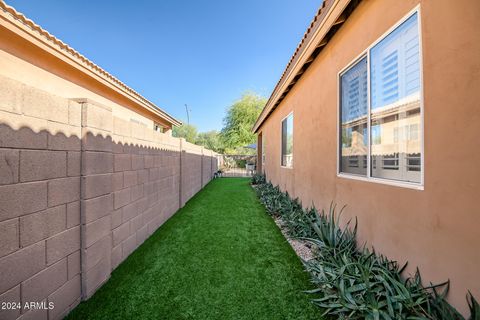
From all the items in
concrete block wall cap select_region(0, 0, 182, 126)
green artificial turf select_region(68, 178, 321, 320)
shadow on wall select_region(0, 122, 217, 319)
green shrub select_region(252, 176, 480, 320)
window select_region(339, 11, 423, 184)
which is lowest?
green artificial turf select_region(68, 178, 321, 320)

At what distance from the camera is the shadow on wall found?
5.16ft

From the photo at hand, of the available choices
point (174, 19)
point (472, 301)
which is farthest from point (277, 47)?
point (472, 301)

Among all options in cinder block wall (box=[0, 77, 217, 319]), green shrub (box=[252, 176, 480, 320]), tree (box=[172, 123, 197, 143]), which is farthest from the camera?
tree (box=[172, 123, 197, 143])

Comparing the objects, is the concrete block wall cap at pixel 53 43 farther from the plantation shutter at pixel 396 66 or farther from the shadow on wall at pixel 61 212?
the plantation shutter at pixel 396 66

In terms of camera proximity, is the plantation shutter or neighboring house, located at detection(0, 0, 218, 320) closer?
neighboring house, located at detection(0, 0, 218, 320)

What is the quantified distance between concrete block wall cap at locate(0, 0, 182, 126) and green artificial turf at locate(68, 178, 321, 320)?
460 centimetres

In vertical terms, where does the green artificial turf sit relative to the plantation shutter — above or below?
below

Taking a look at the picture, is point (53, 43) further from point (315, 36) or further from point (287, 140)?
point (287, 140)

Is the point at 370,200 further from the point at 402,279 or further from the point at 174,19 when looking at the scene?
the point at 174,19

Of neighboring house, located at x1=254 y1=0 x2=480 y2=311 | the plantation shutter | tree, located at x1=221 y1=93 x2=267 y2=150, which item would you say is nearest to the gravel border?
neighboring house, located at x1=254 y1=0 x2=480 y2=311

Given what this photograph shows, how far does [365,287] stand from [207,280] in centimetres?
176

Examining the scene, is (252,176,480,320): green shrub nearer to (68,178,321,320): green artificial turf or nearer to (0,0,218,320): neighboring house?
(68,178,321,320): green artificial turf

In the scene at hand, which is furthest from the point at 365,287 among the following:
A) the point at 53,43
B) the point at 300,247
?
the point at 53,43

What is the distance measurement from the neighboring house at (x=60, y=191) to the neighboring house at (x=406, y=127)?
10.9 feet
